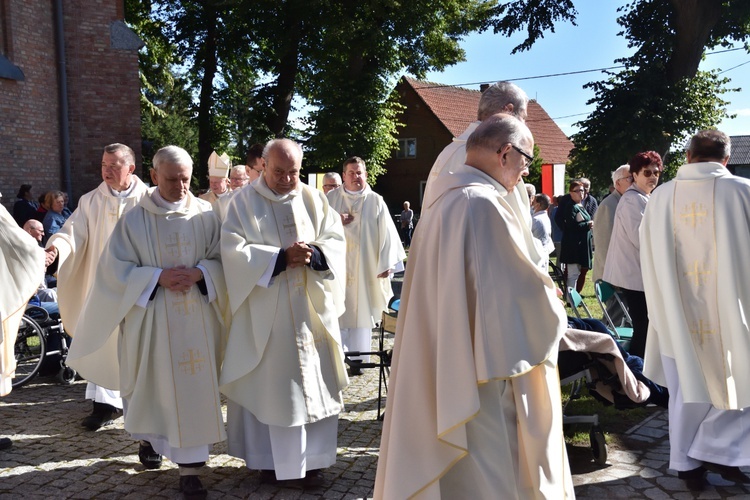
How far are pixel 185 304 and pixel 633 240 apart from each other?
3840 mm

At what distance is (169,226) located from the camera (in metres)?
4.69

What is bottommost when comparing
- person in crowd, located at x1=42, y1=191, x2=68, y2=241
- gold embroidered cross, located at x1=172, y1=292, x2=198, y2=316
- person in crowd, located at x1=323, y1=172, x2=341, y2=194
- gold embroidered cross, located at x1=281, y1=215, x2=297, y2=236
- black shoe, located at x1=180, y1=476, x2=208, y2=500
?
black shoe, located at x1=180, y1=476, x2=208, y2=500

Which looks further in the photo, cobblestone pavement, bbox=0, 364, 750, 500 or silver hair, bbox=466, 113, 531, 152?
cobblestone pavement, bbox=0, 364, 750, 500

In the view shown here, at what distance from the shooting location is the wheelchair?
7.38 meters

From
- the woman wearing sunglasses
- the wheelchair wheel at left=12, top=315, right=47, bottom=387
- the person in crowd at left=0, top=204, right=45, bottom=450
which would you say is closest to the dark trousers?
the woman wearing sunglasses

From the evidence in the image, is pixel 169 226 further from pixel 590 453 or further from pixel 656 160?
pixel 656 160

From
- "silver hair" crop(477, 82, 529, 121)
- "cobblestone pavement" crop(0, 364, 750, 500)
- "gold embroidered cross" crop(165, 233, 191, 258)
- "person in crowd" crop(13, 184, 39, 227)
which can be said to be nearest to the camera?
"silver hair" crop(477, 82, 529, 121)

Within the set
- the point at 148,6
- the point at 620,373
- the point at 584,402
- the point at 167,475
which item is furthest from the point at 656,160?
the point at 148,6

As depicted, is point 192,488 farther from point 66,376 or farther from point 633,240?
point 633,240

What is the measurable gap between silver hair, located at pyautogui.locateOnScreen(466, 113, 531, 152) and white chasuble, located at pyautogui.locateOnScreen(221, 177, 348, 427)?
189 centimetres

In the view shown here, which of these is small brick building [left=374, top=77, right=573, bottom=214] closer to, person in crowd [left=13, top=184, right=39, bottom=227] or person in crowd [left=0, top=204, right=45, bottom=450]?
person in crowd [left=13, top=184, right=39, bottom=227]

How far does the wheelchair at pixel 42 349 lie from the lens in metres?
7.38

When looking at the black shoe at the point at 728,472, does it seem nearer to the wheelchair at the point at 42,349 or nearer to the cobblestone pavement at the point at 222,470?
the cobblestone pavement at the point at 222,470

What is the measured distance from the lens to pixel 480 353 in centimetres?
290
